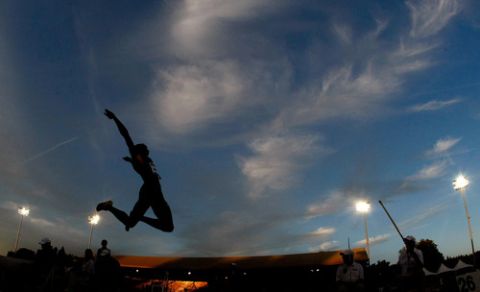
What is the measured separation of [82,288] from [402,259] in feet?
31.3

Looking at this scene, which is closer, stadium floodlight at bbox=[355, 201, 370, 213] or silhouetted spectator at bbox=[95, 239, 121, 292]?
silhouetted spectator at bbox=[95, 239, 121, 292]

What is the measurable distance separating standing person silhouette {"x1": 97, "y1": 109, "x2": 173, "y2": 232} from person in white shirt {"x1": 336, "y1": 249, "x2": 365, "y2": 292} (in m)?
5.27

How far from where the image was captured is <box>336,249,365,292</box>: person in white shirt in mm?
10133

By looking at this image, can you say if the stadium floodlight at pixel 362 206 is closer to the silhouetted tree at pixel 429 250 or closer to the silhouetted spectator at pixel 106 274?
the silhouetted spectator at pixel 106 274

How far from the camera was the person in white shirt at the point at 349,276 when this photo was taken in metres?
10.1

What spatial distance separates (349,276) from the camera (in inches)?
412

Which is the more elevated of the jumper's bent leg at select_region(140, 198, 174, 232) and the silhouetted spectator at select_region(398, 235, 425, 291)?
the jumper's bent leg at select_region(140, 198, 174, 232)

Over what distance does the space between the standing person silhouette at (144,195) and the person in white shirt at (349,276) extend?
5268 mm

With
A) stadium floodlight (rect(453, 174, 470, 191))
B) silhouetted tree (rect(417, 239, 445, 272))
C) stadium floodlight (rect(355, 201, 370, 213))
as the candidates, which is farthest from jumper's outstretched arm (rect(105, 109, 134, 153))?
silhouetted tree (rect(417, 239, 445, 272))

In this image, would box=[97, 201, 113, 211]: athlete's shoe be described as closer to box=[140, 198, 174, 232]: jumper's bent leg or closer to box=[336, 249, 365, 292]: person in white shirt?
box=[140, 198, 174, 232]: jumper's bent leg

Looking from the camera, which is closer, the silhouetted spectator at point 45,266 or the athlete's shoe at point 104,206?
the athlete's shoe at point 104,206

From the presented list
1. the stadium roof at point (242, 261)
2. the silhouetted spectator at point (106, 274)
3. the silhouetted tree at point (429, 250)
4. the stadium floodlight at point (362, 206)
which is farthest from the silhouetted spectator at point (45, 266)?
the silhouetted tree at point (429, 250)

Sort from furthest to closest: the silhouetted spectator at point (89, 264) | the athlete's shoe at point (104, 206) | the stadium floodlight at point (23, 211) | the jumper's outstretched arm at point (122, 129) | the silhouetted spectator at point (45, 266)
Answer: the stadium floodlight at point (23, 211) < the silhouetted spectator at point (89, 264) < the silhouetted spectator at point (45, 266) < the athlete's shoe at point (104, 206) < the jumper's outstretched arm at point (122, 129)

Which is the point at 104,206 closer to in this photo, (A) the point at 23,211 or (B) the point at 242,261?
(B) the point at 242,261
